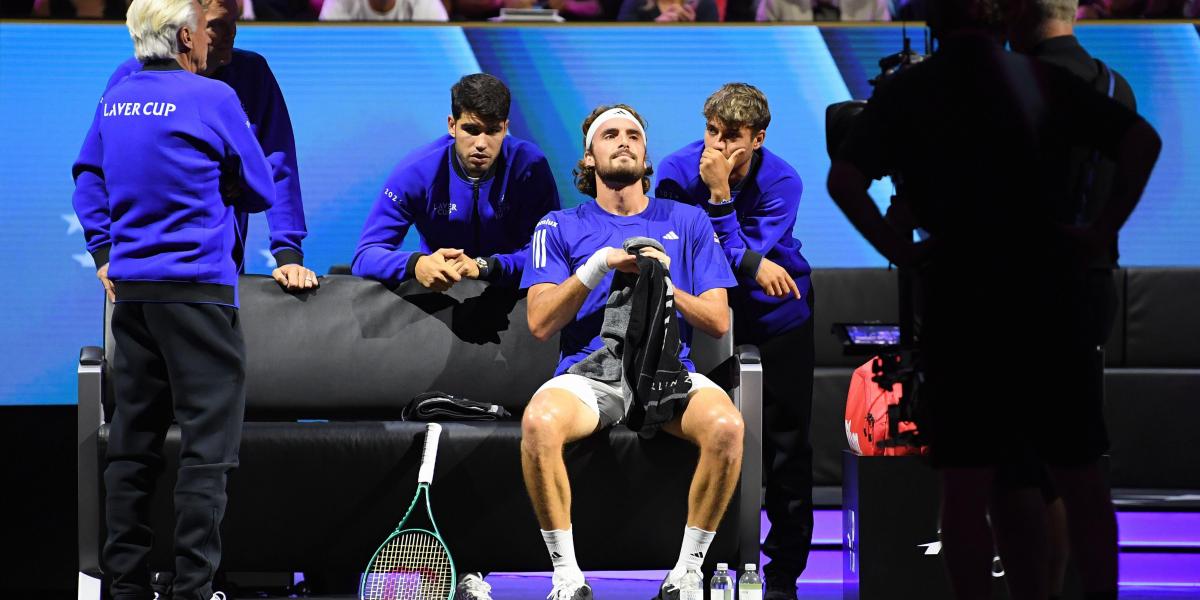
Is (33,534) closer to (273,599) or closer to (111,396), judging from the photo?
(111,396)

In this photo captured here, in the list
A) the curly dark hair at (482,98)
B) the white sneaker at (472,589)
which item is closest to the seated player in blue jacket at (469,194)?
the curly dark hair at (482,98)

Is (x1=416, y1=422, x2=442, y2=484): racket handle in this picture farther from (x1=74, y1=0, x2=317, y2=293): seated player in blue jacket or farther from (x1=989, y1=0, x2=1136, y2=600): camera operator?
(x1=989, y1=0, x2=1136, y2=600): camera operator

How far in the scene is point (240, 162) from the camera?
3.10m

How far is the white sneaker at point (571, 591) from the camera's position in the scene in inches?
125

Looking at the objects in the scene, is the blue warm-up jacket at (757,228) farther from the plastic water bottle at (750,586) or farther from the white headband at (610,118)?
the plastic water bottle at (750,586)

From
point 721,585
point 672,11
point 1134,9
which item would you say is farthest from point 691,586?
point 1134,9

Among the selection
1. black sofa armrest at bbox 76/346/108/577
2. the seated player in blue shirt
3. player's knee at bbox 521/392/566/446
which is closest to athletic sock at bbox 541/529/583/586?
the seated player in blue shirt

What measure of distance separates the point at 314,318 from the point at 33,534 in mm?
1188

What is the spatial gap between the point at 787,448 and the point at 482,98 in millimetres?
1410

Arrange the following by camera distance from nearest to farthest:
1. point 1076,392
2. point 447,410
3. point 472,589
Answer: point 1076,392 → point 472,589 → point 447,410

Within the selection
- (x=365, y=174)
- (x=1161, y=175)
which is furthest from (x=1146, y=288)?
(x=365, y=174)

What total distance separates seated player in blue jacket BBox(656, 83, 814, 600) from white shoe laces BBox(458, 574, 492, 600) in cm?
85

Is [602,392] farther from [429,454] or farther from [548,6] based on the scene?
[548,6]

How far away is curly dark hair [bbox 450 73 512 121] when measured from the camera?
385 centimetres
